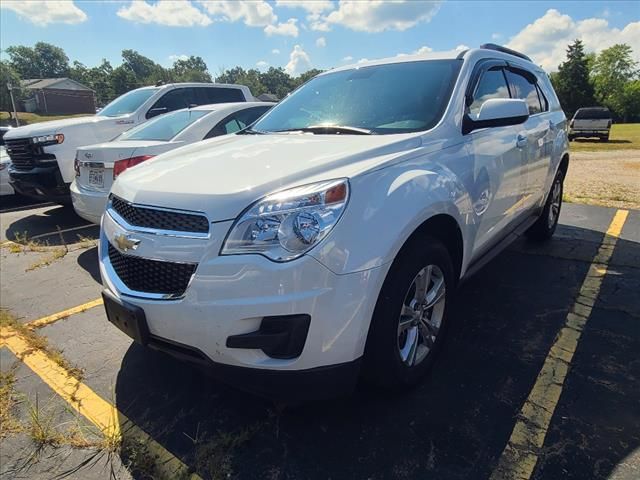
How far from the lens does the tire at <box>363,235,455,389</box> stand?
6.91 ft

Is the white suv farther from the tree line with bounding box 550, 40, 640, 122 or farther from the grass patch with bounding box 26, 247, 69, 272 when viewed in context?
the tree line with bounding box 550, 40, 640, 122

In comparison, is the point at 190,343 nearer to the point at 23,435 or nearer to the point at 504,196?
the point at 23,435

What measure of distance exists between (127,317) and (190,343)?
0.41m

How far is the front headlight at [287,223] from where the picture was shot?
1.86 m

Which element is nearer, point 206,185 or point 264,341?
point 264,341

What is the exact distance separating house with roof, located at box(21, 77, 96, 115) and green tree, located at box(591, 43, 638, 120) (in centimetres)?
8632

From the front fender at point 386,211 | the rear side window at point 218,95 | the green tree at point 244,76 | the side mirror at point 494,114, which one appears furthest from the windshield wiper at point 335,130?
the green tree at point 244,76

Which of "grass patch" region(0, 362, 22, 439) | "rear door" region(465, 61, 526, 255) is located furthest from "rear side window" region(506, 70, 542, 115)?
"grass patch" region(0, 362, 22, 439)

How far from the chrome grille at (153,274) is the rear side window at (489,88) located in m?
2.11

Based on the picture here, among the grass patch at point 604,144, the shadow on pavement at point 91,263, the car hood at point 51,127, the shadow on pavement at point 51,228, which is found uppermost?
the car hood at point 51,127

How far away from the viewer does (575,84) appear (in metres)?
54.2

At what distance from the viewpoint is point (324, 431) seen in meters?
2.24

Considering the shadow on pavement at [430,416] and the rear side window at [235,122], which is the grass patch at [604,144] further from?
the shadow on pavement at [430,416]

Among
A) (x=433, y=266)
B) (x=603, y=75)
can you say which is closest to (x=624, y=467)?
(x=433, y=266)
